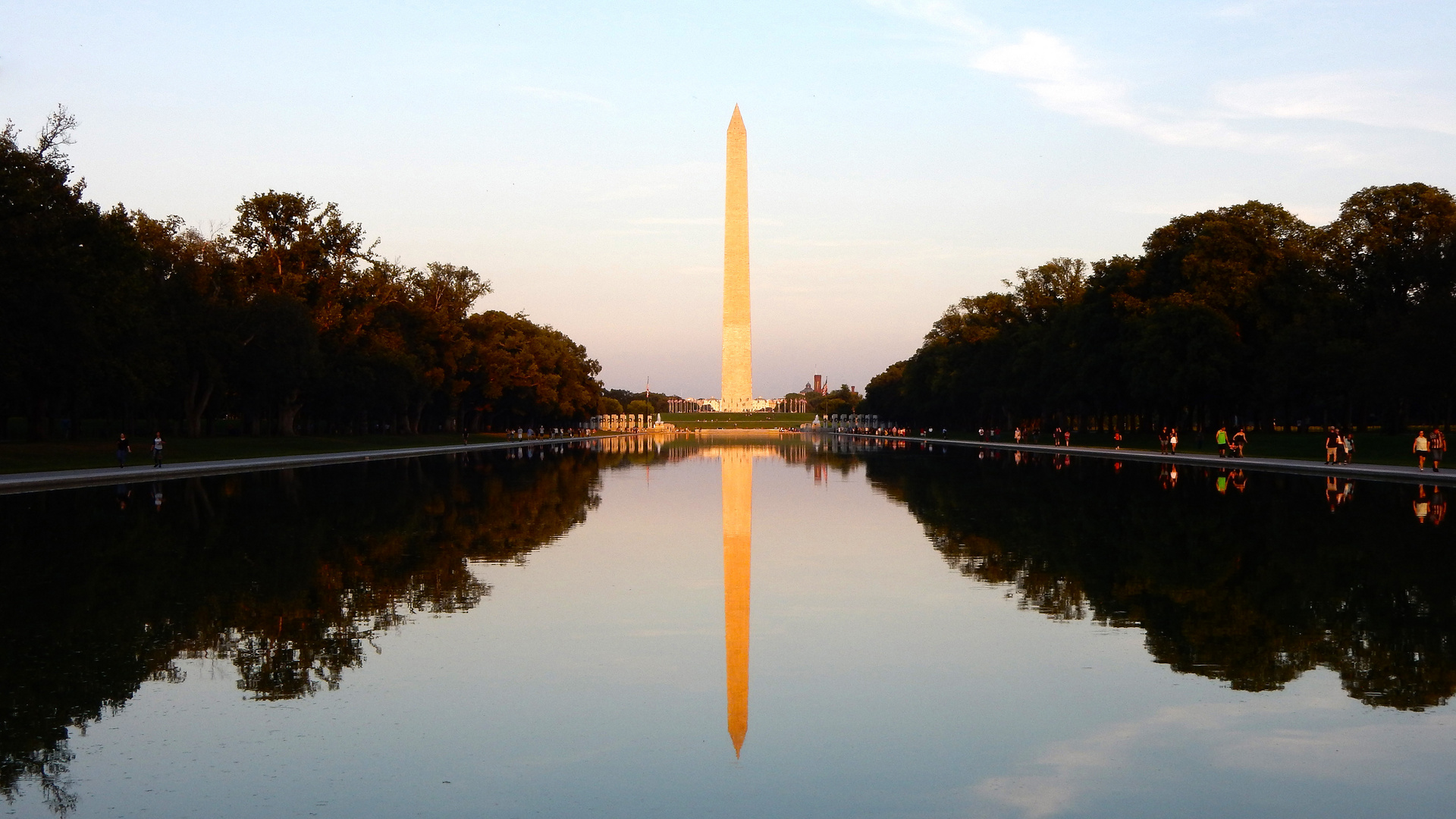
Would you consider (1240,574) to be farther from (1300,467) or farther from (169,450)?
(169,450)

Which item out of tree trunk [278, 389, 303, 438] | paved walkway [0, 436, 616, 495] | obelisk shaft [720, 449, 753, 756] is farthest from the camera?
tree trunk [278, 389, 303, 438]

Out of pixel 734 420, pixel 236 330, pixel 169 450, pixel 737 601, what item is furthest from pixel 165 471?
pixel 734 420

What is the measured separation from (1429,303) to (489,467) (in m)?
35.4

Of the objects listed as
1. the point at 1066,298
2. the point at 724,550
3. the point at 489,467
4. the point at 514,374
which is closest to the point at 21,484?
the point at 489,467

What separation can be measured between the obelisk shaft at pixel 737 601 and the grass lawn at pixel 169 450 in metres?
23.5

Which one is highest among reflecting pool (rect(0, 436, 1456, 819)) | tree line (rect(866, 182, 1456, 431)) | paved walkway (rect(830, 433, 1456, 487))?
tree line (rect(866, 182, 1456, 431))

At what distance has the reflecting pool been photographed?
671 cm

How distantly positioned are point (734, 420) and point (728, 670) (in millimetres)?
135035

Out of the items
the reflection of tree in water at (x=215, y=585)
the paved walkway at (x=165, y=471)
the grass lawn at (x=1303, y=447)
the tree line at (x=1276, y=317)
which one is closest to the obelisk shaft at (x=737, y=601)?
the reflection of tree in water at (x=215, y=585)

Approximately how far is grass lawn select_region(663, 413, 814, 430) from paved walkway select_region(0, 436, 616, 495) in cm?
8523

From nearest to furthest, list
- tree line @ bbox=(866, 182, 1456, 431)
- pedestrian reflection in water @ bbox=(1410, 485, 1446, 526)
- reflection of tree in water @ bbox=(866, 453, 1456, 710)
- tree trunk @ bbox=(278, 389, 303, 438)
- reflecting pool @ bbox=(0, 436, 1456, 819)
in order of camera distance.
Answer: reflecting pool @ bbox=(0, 436, 1456, 819) < reflection of tree in water @ bbox=(866, 453, 1456, 710) < pedestrian reflection in water @ bbox=(1410, 485, 1446, 526) < tree line @ bbox=(866, 182, 1456, 431) < tree trunk @ bbox=(278, 389, 303, 438)

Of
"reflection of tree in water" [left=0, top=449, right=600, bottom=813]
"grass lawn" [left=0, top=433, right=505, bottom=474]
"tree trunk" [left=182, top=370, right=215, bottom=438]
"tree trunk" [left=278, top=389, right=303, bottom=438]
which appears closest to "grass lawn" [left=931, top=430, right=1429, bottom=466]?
"reflection of tree in water" [left=0, top=449, right=600, bottom=813]

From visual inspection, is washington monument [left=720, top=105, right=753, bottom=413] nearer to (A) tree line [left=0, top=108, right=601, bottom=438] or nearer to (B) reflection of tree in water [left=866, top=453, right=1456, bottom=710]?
(A) tree line [left=0, top=108, right=601, bottom=438]

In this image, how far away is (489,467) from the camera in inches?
1839
